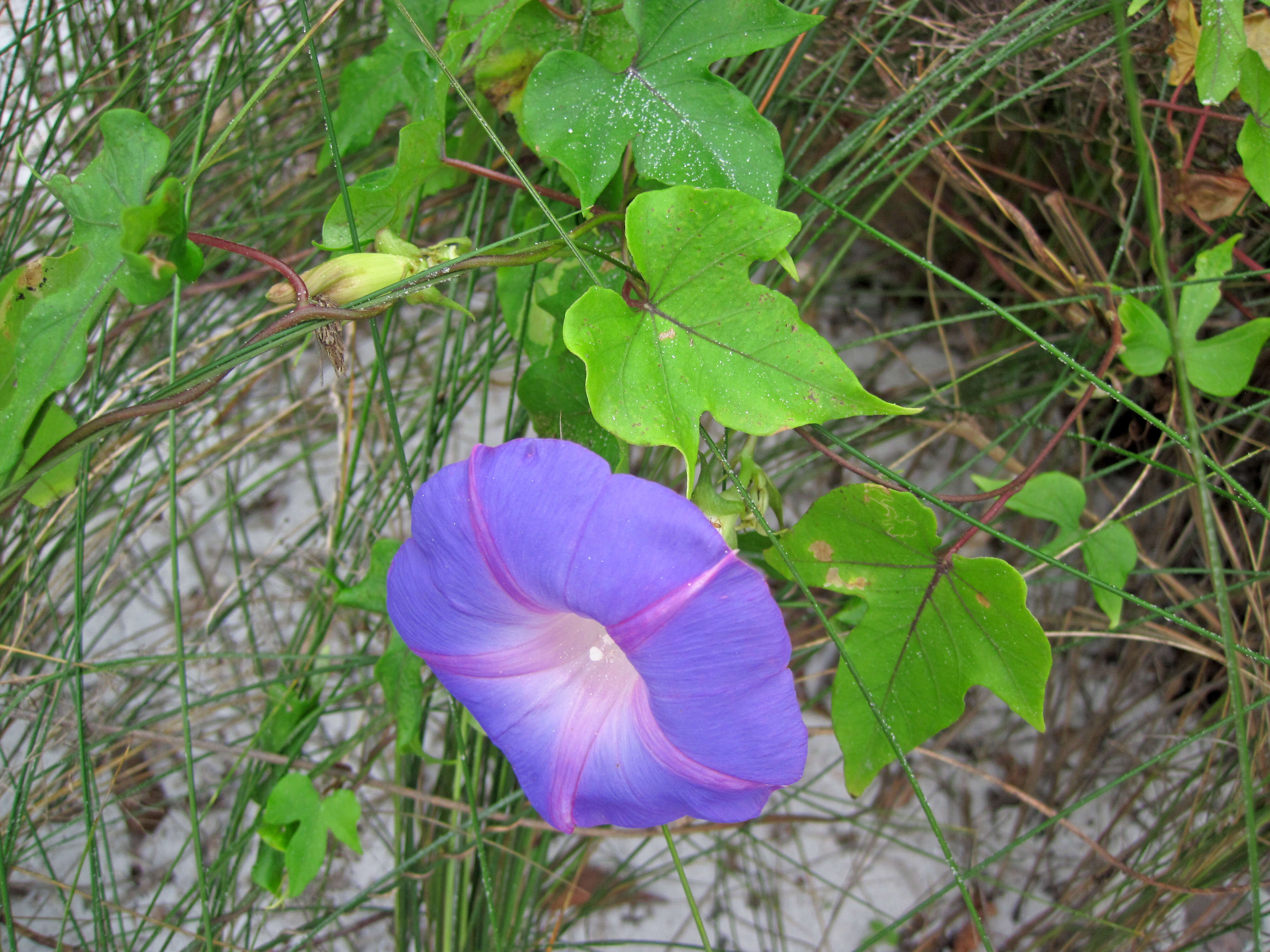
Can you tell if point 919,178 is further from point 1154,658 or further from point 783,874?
point 783,874

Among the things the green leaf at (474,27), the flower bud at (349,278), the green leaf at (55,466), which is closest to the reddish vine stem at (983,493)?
the flower bud at (349,278)

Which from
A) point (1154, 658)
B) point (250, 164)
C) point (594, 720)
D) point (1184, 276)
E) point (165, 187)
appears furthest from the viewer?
point (1154, 658)

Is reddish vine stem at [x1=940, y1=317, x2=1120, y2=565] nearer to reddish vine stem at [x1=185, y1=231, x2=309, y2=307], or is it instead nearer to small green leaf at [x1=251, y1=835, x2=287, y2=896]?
reddish vine stem at [x1=185, y1=231, x2=309, y2=307]

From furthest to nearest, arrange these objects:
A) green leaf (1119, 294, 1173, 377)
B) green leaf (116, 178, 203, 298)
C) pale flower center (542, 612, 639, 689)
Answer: green leaf (1119, 294, 1173, 377) → pale flower center (542, 612, 639, 689) → green leaf (116, 178, 203, 298)

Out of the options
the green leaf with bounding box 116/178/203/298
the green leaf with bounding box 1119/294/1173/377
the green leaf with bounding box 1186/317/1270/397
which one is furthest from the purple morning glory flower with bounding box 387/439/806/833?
the green leaf with bounding box 1186/317/1270/397

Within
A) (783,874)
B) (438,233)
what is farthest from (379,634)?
(783,874)

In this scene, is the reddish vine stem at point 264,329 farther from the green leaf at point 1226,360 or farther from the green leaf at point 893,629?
the green leaf at point 1226,360
